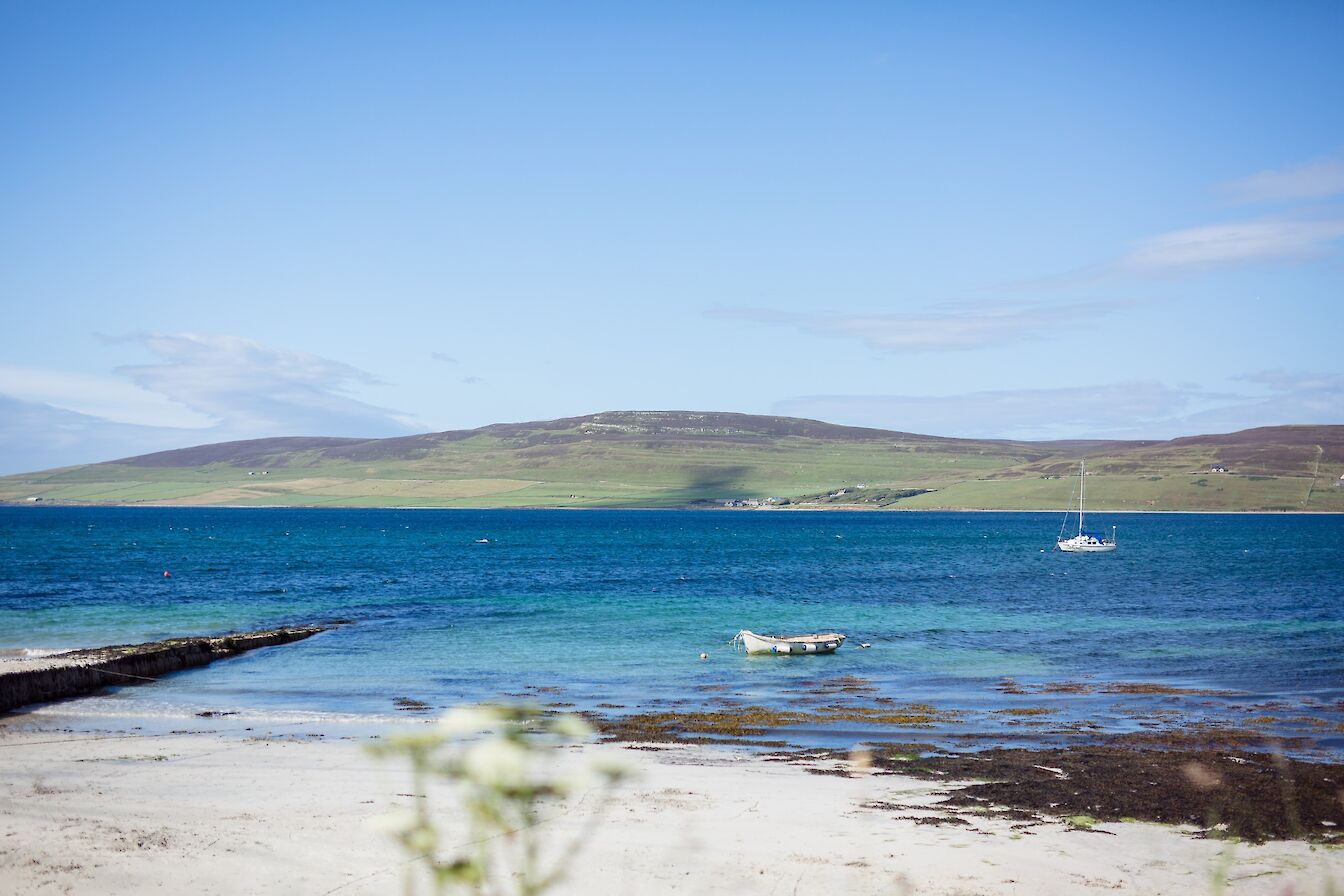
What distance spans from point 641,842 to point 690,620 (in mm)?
33897

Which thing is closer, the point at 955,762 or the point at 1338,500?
the point at 955,762

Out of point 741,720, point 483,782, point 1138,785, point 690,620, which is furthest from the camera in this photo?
point 690,620

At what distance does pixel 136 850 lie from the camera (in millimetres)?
14641

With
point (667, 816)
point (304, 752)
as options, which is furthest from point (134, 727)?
point (667, 816)

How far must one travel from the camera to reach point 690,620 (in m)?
49.4

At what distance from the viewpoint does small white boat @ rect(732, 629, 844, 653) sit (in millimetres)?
38719

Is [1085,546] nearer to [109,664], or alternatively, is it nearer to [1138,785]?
[1138,785]

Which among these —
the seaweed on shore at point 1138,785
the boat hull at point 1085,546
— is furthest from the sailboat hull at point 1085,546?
the seaweed on shore at point 1138,785

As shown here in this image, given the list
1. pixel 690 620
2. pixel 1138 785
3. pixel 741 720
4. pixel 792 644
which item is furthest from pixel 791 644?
pixel 1138 785

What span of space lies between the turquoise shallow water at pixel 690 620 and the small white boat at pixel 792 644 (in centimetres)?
78

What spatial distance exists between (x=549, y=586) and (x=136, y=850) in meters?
51.9

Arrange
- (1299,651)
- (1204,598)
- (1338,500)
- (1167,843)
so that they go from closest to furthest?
1. (1167,843)
2. (1299,651)
3. (1204,598)
4. (1338,500)

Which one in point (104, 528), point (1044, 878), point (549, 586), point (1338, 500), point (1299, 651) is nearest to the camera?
point (1044, 878)

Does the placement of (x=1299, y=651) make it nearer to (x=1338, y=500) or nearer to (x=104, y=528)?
(x=104, y=528)
